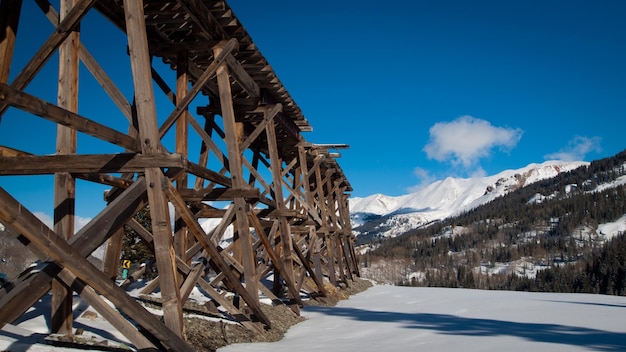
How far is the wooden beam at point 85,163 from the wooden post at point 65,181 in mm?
809

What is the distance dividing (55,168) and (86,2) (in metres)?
1.46

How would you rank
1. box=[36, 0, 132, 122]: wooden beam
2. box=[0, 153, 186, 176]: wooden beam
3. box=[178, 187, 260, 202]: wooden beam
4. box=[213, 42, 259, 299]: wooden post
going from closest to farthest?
box=[0, 153, 186, 176]: wooden beam
box=[36, 0, 132, 122]: wooden beam
box=[178, 187, 260, 202]: wooden beam
box=[213, 42, 259, 299]: wooden post

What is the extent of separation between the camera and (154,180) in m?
4.21

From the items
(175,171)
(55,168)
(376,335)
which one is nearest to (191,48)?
(175,171)

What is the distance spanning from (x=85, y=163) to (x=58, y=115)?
0.52 meters

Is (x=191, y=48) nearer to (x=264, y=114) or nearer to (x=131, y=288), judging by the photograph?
(x=264, y=114)

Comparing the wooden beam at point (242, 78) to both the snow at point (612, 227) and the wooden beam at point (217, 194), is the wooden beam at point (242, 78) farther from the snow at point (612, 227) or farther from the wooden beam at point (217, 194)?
the snow at point (612, 227)

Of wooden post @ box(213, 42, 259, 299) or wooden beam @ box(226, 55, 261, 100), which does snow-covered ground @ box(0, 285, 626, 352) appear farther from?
wooden beam @ box(226, 55, 261, 100)

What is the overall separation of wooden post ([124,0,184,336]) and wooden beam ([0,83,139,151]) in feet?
0.70

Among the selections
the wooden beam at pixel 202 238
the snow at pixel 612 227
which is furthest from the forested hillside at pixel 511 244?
the wooden beam at pixel 202 238

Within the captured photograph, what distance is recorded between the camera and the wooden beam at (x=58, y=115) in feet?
10.8

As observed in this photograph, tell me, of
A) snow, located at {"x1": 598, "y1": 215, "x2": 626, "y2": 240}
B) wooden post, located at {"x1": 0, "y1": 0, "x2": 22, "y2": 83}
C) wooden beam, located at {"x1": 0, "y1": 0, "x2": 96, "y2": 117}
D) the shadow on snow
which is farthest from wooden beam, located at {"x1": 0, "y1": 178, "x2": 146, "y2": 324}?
snow, located at {"x1": 598, "y1": 215, "x2": 626, "y2": 240}

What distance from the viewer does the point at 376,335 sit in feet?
22.4

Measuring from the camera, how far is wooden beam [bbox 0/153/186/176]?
369 centimetres
